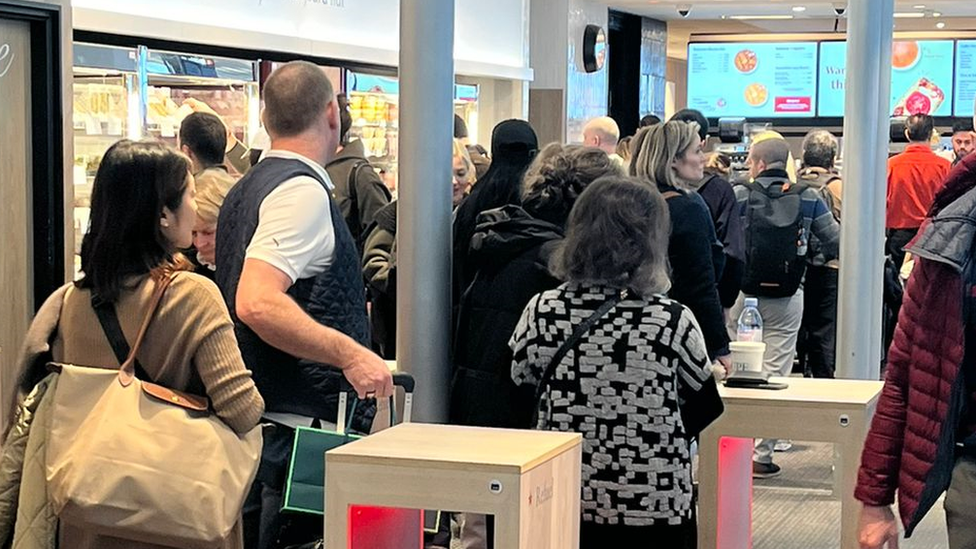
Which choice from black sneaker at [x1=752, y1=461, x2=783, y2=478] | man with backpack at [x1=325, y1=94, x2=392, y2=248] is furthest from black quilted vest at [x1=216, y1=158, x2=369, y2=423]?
black sneaker at [x1=752, y1=461, x2=783, y2=478]

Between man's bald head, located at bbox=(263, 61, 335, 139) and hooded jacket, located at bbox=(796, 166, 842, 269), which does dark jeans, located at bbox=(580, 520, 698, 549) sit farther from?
hooded jacket, located at bbox=(796, 166, 842, 269)

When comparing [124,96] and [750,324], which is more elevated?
[124,96]

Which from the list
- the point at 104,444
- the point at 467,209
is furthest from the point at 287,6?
the point at 104,444

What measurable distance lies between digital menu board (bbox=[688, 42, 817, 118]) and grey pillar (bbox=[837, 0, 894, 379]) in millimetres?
6255

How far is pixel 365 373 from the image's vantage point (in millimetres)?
3119

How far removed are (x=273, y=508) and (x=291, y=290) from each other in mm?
519

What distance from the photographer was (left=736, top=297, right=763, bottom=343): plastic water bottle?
20.6 ft

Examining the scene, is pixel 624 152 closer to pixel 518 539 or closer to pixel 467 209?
pixel 467 209

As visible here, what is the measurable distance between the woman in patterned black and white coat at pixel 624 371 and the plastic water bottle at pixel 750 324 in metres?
2.80

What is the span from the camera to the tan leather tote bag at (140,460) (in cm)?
273

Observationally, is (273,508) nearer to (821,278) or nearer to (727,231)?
(727,231)

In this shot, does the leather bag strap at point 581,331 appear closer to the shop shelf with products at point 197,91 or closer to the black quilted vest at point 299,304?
the black quilted vest at point 299,304

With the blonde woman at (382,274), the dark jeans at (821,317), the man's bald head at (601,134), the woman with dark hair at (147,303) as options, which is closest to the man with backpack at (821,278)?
the dark jeans at (821,317)

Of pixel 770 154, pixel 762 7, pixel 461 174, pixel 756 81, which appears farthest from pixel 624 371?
pixel 762 7
